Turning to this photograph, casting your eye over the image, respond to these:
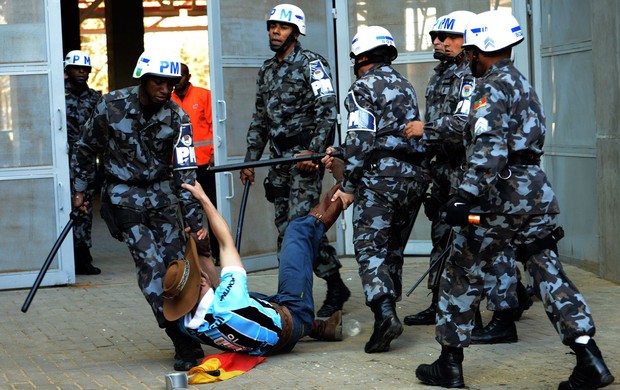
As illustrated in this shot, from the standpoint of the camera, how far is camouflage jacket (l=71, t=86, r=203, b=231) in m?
7.28

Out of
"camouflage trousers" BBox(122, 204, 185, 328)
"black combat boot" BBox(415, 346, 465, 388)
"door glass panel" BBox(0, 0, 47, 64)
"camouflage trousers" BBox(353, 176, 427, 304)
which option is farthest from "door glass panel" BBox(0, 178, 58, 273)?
"black combat boot" BBox(415, 346, 465, 388)

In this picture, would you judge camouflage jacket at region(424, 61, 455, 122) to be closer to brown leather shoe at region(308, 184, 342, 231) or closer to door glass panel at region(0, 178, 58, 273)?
brown leather shoe at region(308, 184, 342, 231)

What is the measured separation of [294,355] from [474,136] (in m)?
2.05

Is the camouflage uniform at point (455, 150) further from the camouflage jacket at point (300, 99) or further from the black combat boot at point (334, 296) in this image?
the black combat boot at point (334, 296)

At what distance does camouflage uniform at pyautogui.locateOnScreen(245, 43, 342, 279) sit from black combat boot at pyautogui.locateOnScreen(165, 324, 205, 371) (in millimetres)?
1631

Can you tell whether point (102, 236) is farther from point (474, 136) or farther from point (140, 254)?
point (474, 136)

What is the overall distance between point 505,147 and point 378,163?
5.53ft

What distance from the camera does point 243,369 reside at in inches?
273

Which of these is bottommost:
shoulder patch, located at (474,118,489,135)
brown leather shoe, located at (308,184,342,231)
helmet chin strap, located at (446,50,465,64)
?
brown leather shoe, located at (308,184,342,231)

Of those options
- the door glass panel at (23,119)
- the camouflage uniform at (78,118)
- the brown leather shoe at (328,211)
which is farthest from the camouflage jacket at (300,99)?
the camouflage uniform at (78,118)

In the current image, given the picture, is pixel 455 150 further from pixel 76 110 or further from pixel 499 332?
pixel 76 110

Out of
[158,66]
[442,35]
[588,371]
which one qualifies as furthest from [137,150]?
[588,371]

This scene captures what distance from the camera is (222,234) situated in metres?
7.14

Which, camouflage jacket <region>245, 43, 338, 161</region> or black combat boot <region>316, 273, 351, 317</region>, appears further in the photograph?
black combat boot <region>316, 273, 351, 317</region>
